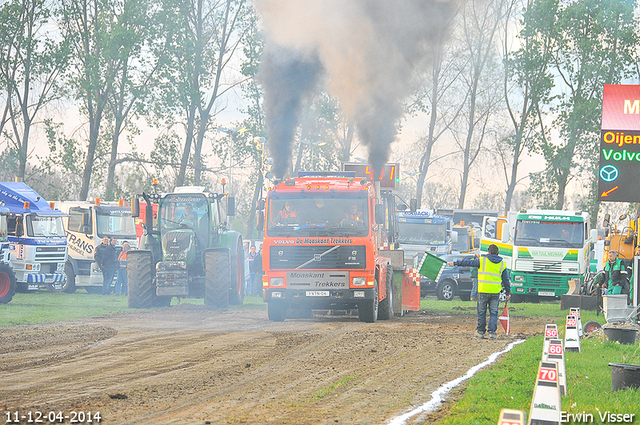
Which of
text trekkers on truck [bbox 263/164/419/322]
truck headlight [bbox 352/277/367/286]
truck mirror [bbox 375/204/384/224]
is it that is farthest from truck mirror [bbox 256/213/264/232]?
truck mirror [bbox 375/204/384/224]

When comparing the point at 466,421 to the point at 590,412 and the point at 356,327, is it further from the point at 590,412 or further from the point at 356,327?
the point at 356,327

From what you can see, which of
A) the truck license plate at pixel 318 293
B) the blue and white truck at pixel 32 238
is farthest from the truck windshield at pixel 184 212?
the blue and white truck at pixel 32 238

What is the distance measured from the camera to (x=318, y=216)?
712 inches

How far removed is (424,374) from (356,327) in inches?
253

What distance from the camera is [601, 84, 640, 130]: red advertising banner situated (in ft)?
47.0

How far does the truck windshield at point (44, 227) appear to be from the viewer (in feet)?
88.1

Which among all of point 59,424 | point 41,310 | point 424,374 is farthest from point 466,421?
point 41,310

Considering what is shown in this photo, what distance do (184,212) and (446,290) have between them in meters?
11.8

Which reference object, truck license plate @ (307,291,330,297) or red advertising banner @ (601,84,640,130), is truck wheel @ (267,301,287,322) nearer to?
truck license plate @ (307,291,330,297)

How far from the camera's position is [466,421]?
7.81m

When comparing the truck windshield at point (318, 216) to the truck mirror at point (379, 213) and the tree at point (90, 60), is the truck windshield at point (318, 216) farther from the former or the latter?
the tree at point (90, 60)

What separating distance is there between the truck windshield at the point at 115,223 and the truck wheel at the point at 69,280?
5.37 ft

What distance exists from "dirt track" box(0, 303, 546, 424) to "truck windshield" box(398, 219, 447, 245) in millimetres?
14566

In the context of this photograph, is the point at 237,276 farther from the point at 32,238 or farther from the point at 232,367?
the point at 232,367
